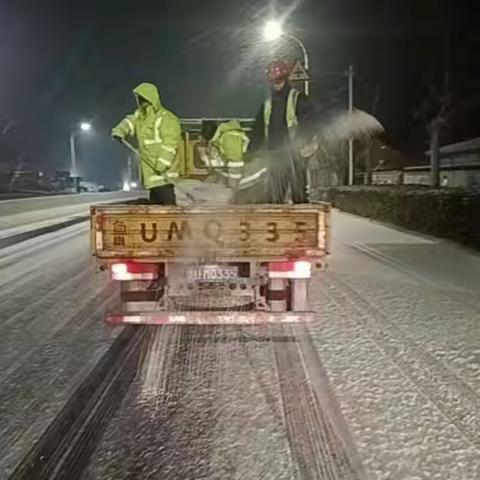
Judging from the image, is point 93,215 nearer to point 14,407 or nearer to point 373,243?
point 14,407

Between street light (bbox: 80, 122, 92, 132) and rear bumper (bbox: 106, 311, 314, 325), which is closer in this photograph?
rear bumper (bbox: 106, 311, 314, 325)

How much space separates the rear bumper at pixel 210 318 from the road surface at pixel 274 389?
208 millimetres

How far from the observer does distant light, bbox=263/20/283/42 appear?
26.5 meters

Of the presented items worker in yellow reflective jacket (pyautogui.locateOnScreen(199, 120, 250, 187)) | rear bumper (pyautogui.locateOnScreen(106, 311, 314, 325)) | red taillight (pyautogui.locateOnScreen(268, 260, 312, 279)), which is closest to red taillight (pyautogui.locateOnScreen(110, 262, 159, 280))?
rear bumper (pyautogui.locateOnScreen(106, 311, 314, 325))

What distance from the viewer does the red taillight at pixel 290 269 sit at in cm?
739

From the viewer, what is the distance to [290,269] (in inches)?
292

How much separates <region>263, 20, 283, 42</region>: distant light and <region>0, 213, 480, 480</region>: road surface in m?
18.0

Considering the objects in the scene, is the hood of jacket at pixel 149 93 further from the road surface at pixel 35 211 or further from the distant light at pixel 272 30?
the distant light at pixel 272 30

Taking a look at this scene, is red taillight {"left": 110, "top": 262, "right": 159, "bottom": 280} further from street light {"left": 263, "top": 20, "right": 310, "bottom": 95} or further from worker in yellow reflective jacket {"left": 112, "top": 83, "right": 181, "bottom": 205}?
street light {"left": 263, "top": 20, "right": 310, "bottom": 95}

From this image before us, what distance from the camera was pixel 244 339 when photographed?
298 inches

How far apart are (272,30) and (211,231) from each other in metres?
20.9

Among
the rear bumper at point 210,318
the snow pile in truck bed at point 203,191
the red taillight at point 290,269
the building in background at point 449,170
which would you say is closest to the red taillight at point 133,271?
the rear bumper at point 210,318

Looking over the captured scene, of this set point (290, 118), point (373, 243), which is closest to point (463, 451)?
point (290, 118)

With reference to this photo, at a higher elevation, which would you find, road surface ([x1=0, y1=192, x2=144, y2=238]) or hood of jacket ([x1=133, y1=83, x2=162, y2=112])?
hood of jacket ([x1=133, y1=83, x2=162, y2=112])
